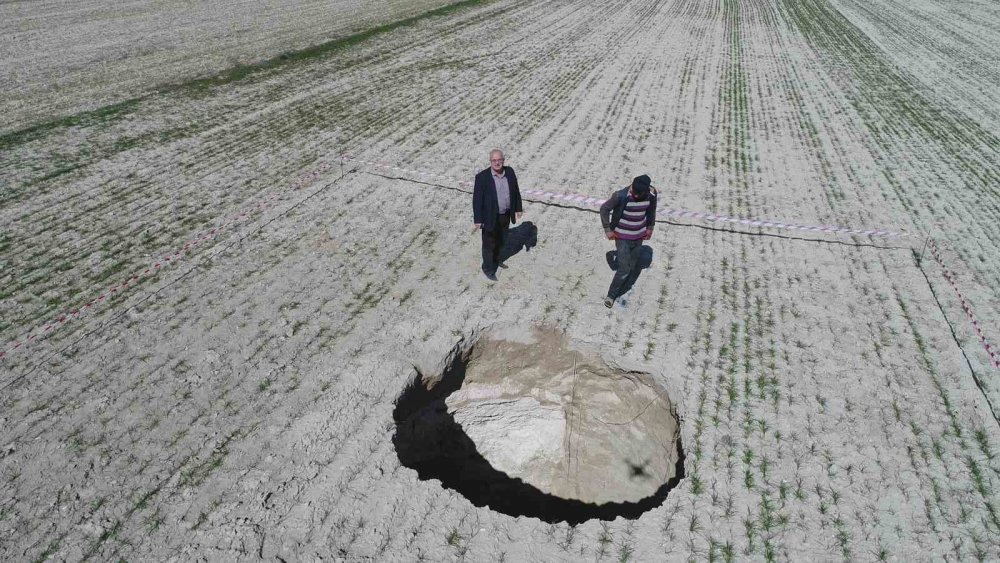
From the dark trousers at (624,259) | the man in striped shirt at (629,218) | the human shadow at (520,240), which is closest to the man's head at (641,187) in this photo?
the man in striped shirt at (629,218)

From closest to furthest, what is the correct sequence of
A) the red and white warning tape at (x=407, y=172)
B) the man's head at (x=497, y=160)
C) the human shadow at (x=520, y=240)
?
1. the man's head at (x=497, y=160)
2. the red and white warning tape at (x=407, y=172)
3. the human shadow at (x=520, y=240)

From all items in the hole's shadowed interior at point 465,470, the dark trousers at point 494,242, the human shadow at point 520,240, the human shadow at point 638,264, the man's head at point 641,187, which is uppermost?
the man's head at point 641,187

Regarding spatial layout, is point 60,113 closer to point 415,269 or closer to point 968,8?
point 415,269

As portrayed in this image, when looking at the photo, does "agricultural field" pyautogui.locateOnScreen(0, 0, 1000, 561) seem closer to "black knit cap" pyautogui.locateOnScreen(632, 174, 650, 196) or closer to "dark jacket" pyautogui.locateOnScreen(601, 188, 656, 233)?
"dark jacket" pyautogui.locateOnScreen(601, 188, 656, 233)

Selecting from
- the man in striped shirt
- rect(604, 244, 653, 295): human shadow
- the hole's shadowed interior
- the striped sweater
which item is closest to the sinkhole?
the hole's shadowed interior

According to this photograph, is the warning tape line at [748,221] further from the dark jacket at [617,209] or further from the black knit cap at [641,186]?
the black knit cap at [641,186]

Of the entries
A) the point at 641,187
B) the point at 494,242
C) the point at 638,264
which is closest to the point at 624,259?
the point at 641,187

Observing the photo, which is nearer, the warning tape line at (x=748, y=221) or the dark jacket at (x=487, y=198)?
the dark jacket at (x=487, y=198)

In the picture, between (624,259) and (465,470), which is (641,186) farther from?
(465,470)
